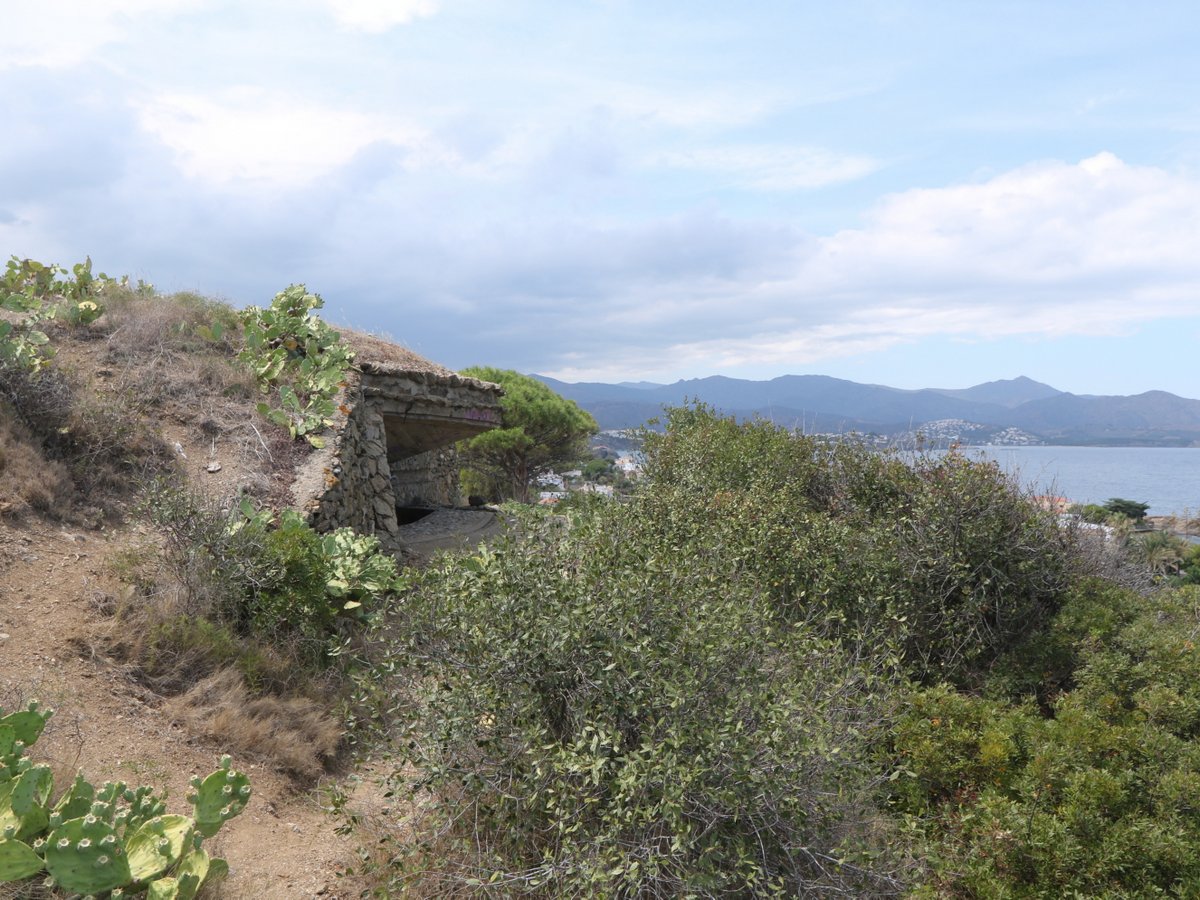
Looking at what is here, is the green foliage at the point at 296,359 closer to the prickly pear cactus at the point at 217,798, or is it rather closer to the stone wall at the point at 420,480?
the stone wall at the point at 420,480

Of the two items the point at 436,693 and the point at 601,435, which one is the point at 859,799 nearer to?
the point at 436,693

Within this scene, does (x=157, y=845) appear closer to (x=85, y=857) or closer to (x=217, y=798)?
(x=85, y=857)

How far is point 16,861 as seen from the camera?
10.4 feet

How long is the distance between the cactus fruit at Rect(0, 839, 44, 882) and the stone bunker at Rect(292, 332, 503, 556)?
4.96 m

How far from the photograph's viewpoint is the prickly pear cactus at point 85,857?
3215 millimetres

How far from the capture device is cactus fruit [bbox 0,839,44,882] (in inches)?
124

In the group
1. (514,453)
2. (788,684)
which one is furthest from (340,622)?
(514,453)

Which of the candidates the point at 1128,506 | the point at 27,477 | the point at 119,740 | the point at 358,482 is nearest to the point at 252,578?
the point at 119,740

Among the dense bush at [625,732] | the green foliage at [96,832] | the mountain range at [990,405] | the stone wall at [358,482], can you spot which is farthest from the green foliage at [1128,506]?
the mountain range at [990,405]

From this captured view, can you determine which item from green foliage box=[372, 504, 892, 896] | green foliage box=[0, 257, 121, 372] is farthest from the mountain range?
green foliage box=[372, 504, 892, 896]

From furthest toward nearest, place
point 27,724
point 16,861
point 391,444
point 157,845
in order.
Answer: point 391,444 < point 27,724 < point 157,845 < point 16,861

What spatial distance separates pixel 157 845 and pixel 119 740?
1.66 metres

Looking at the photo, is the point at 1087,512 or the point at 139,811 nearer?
the point at 139,811

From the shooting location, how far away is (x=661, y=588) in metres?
4.39
